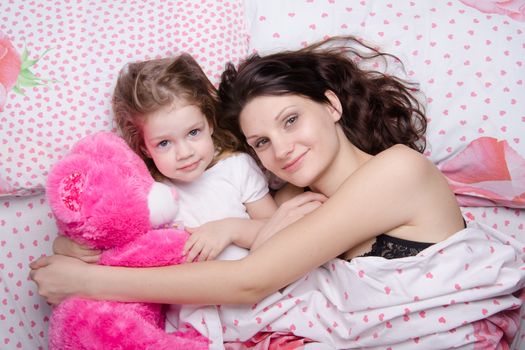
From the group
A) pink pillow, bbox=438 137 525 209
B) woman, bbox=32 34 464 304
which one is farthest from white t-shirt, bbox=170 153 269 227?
pink pillow, bbox=438 137 525 209

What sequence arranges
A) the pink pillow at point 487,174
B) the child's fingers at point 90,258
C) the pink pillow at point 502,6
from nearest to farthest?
1. the child's fingers at point 90,258
2. the pink pillow at point 487,174
3. the pink pillow at point 502,6

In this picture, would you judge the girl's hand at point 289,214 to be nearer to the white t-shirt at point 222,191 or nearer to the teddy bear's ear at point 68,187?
the white t-shirt at point 222,191

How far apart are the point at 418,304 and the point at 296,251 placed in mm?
265

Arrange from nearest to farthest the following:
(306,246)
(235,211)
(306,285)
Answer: (306,246) → (306,285) → (235,211)

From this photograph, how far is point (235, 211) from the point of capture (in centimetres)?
141

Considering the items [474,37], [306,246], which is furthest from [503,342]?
[474,37]

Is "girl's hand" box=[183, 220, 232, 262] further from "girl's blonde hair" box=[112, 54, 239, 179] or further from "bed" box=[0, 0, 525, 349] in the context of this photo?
"bed" box=[0, 0, 525, 349]

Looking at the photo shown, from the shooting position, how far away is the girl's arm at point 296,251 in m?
1.13

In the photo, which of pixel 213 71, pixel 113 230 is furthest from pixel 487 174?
pixel 113 230

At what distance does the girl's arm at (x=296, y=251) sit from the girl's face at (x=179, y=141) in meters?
0.26

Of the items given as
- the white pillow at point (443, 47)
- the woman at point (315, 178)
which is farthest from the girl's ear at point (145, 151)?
the white pillow at point (443, 47)

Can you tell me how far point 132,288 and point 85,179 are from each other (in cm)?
25

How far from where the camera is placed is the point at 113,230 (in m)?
1.16

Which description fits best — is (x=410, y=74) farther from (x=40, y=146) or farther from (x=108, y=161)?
(x=40, y=146)
